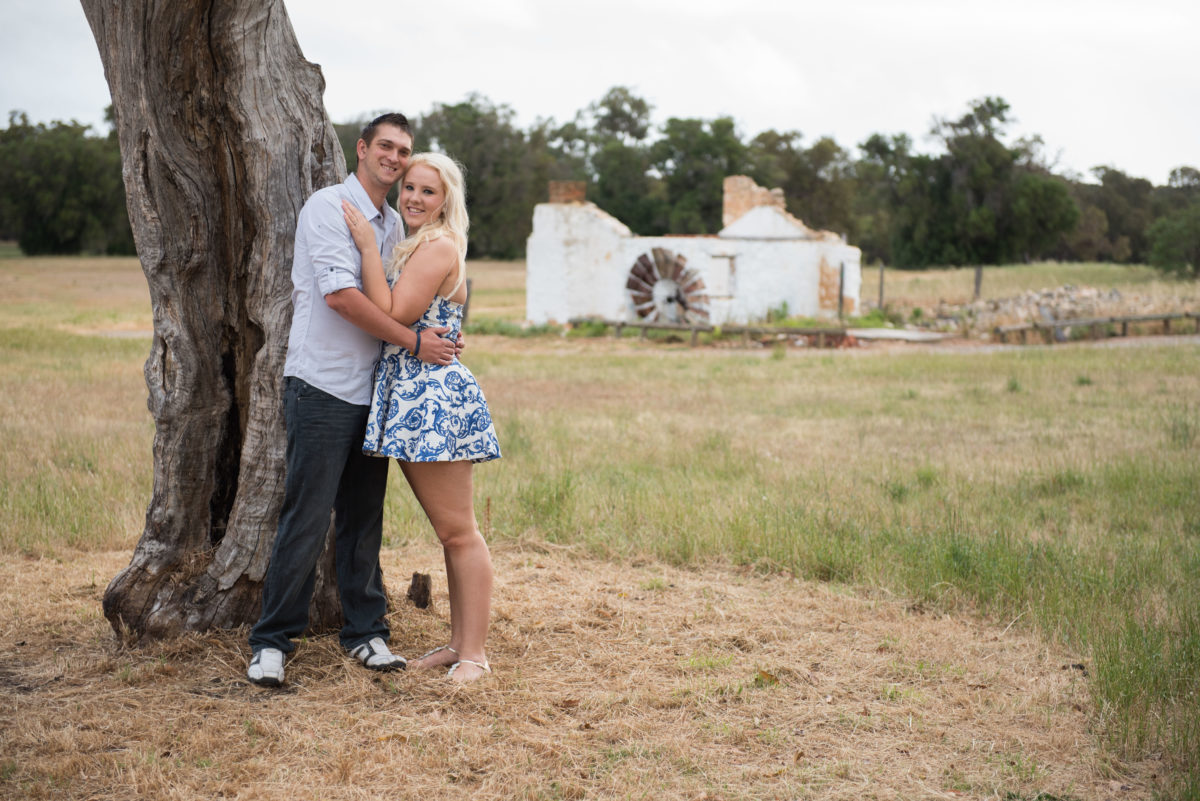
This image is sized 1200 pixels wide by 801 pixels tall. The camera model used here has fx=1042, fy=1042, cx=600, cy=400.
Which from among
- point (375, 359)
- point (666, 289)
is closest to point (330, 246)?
point (375, 359)

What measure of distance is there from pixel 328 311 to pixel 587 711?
1835 mm

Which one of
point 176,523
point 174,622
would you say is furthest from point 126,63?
point 174,622

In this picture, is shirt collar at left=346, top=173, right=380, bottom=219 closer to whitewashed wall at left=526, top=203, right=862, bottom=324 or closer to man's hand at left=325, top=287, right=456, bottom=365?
man's hand at left=325, top=287, right=456, bottom=365

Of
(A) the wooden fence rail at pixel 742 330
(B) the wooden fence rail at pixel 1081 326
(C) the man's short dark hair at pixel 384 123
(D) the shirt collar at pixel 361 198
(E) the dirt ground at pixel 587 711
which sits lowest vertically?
(E) the dirt ground at pixel 587 711

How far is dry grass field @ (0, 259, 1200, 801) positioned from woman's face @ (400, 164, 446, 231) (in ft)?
6.14

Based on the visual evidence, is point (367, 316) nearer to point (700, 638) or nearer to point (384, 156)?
point (384, 156)

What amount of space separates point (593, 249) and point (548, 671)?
2183 cm

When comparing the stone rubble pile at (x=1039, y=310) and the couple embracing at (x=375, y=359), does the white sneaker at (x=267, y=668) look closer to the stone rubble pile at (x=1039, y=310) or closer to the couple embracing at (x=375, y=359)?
the couple embracing at (x=375, y=359)

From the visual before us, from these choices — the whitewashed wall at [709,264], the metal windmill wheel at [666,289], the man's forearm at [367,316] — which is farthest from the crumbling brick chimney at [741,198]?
the man's forearm at [367,316]

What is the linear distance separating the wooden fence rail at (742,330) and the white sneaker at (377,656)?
1860 centimetres

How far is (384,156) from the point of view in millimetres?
3941

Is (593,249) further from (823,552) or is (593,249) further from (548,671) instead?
(548,671)

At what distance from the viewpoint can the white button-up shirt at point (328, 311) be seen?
382 cm

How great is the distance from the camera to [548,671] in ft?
14.6
